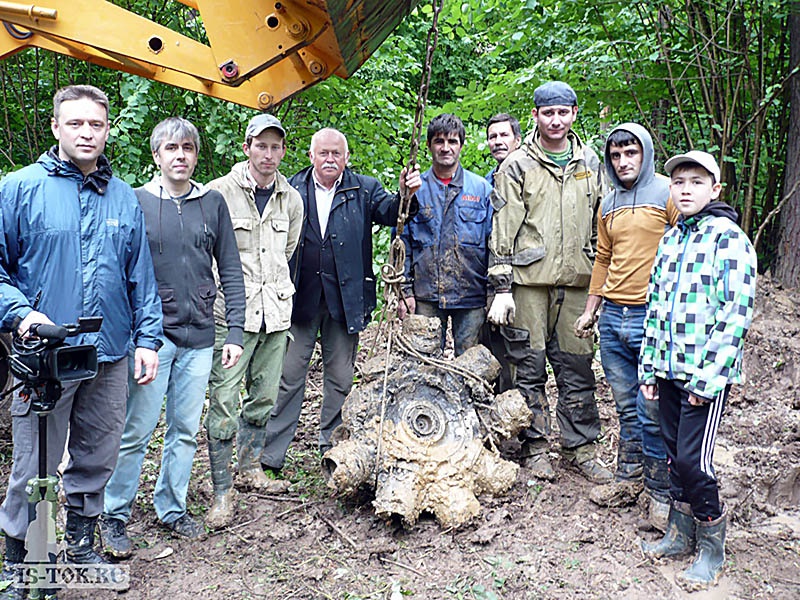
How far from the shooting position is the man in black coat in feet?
15.4

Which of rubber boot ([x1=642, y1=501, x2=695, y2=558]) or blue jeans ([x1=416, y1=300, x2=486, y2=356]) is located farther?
blue jeans ([x1=416, y1=300, x2=486, y2=356])

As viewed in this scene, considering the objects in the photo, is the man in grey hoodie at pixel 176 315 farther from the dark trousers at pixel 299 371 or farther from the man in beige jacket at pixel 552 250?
the man in beige jacket at pixel 552 250

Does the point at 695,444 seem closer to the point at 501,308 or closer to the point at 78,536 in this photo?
the point at 501,308

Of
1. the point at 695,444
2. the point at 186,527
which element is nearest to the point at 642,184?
the point at 695,444

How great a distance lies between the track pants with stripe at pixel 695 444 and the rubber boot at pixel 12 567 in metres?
2.98

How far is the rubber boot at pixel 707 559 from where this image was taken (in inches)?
134

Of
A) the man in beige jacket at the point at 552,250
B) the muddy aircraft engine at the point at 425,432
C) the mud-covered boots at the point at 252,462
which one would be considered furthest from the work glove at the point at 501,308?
the mud-covered boots at the point at 252,462

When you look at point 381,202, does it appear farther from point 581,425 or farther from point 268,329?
point 581,425

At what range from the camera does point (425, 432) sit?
14.1 feet

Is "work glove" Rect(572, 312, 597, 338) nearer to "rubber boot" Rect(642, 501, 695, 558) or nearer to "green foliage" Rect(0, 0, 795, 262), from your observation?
"rubber boot" Rect(642, 501, 695, 558)

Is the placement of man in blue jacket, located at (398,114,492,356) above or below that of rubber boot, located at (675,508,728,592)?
above

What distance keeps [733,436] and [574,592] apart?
2439mm

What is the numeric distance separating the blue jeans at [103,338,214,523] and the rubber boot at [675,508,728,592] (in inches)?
101

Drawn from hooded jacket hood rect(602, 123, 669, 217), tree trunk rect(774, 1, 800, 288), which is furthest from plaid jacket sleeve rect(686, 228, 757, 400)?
tree trunk rect(774, 1, 800, 288)
